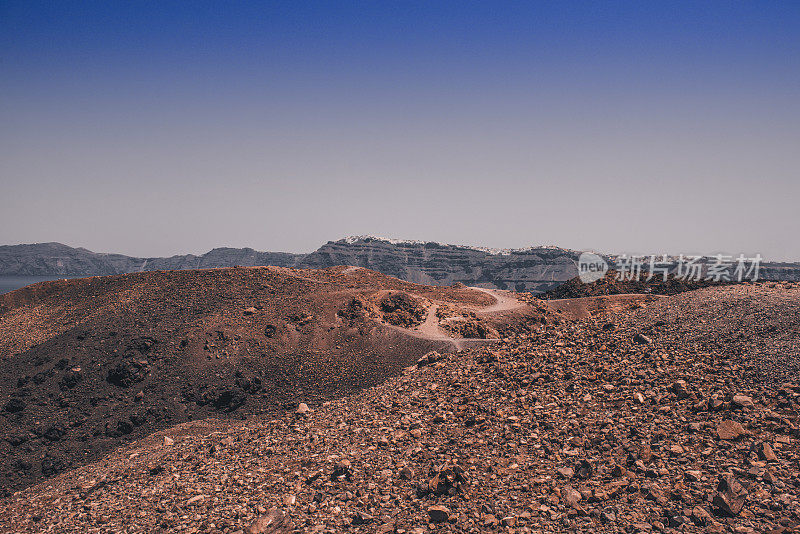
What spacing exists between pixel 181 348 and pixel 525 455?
3047 centimetres

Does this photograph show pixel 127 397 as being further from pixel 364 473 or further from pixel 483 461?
pixel 483 461

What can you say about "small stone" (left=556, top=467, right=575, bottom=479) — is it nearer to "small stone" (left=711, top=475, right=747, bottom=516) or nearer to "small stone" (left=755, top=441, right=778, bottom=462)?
"small stone" (left=711, top=475, right=747, bottom=516)

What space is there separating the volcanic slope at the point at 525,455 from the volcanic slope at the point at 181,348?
809 centimetres

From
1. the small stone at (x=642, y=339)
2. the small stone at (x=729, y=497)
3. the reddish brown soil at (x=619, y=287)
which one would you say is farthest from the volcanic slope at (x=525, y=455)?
the reddish brown soil at (x=619, y=287)

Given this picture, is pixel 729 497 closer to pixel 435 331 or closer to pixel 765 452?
pixel 765 452

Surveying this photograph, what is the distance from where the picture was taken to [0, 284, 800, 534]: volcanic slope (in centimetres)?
1109

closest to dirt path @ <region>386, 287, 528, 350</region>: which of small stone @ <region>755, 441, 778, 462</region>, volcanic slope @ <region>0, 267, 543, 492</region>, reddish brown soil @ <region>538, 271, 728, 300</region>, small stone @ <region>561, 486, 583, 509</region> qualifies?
volcanic slope @ <region>0, 267, 543, 492</region>

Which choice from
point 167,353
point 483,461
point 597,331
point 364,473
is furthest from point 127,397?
point 597,331

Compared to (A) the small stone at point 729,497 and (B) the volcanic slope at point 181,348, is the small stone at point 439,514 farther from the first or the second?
(B) the volcanic slope at point 181,348

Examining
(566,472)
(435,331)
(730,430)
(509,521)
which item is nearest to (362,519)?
(509,521)

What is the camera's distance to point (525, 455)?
1392 cm

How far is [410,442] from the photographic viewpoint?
1644cm

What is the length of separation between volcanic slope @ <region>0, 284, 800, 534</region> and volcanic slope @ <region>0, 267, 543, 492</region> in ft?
26.5

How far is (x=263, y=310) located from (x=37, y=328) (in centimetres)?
2058
